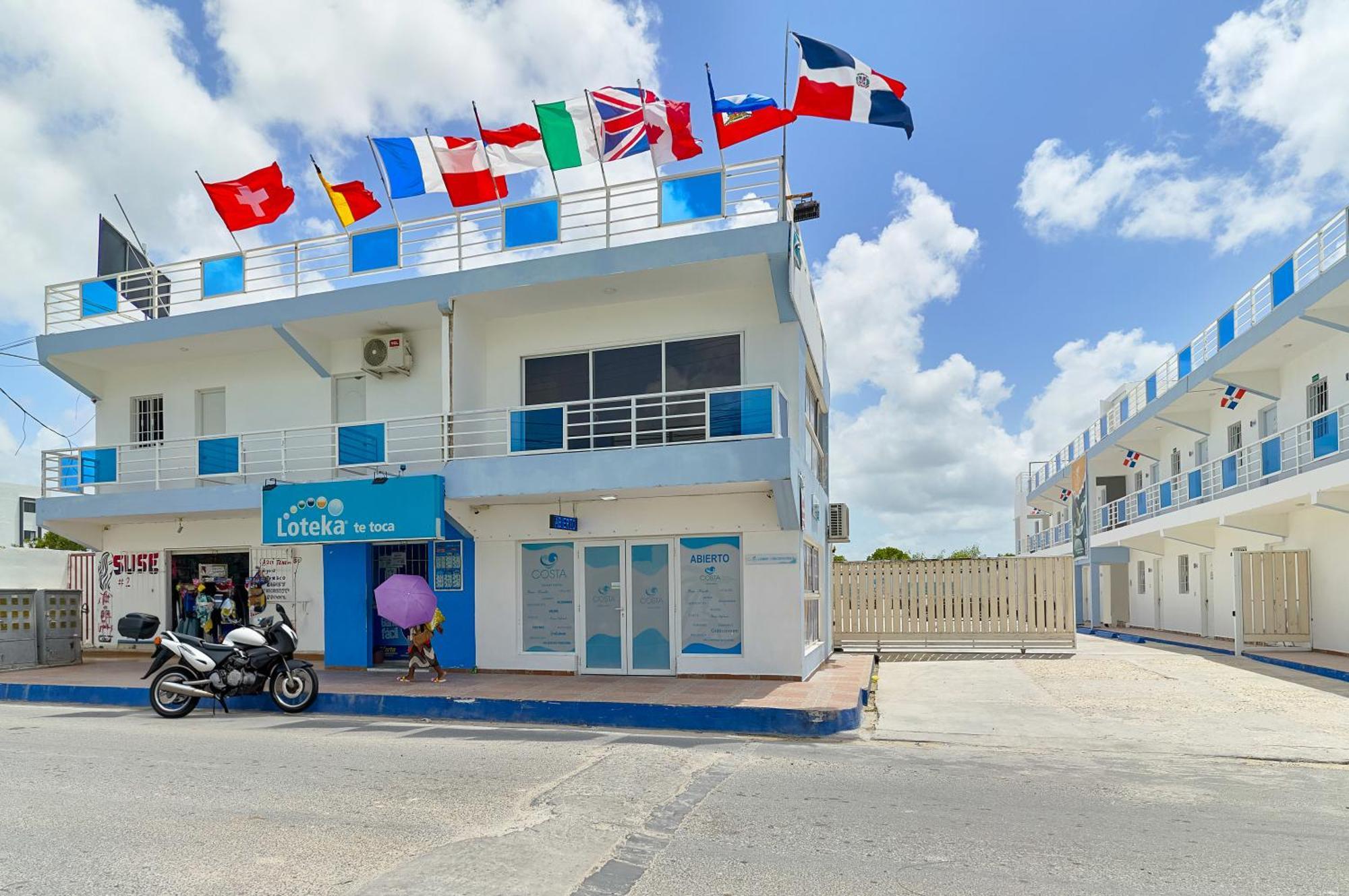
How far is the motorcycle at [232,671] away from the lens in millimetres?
11734

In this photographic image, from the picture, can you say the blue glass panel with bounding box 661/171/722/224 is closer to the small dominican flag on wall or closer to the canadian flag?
the canadian flag

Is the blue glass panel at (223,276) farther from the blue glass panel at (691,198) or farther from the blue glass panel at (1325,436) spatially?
the blue glass panel at (1325,436)

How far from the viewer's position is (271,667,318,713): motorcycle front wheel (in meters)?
12.1

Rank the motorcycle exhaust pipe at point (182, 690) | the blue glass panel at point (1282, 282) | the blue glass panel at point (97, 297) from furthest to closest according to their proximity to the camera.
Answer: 1. the blue glass panel at point (1282, 282)
2. the blue glass panel at point (97, 297)
3. the motorcycle exhaust pipe at point (182, 690)

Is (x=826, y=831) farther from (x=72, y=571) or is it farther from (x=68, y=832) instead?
(x=72, y=571)

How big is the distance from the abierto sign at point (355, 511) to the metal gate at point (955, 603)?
10566 mm

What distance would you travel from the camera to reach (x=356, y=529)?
14.1 m

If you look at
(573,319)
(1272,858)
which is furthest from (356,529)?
(1272,858)

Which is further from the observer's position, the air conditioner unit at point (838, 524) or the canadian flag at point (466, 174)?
the air conditioner unit at point (838, 524)

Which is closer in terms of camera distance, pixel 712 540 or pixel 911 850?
pixel 911 850

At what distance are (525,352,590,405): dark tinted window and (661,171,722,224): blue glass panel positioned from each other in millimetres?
2732

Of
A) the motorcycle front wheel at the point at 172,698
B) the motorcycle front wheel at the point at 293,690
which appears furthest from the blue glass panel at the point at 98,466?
the motorcycle front wheel at the point at 293,690

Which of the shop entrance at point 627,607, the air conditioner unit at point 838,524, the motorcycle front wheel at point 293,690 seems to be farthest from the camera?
the air conditioner unit at point 838,524

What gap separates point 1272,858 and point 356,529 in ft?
39.7
